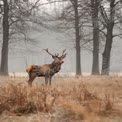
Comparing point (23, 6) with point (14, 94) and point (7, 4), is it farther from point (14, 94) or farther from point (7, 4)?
point (14, 94)

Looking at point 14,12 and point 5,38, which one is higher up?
point 14,12

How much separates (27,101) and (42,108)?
29 cm

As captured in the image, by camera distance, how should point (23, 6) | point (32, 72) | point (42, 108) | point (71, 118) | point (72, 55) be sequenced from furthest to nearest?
point (72, 55), point (23, 6), point (32, 72), point (42, 108), point (71, 118)

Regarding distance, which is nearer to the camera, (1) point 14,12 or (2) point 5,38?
(1) point 14,12

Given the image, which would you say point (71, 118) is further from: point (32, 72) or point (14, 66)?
point (14, 66)

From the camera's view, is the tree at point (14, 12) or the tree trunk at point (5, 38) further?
the tree trunk at point (5, 38)

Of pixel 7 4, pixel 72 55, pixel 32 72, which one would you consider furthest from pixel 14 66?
pixel 32 72

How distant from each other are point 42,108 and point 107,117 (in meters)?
1.12

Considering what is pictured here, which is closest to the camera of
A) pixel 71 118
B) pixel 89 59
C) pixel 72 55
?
pixel 71 118

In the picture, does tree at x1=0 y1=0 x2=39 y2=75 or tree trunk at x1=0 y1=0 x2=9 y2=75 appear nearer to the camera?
tree at x1=0 y1=0 x2=39 y2=75

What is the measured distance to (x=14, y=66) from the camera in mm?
99375

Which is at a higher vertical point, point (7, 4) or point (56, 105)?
point (7, 4)

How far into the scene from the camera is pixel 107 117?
592 cm

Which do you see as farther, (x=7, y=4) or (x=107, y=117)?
(x=7, y=4)
